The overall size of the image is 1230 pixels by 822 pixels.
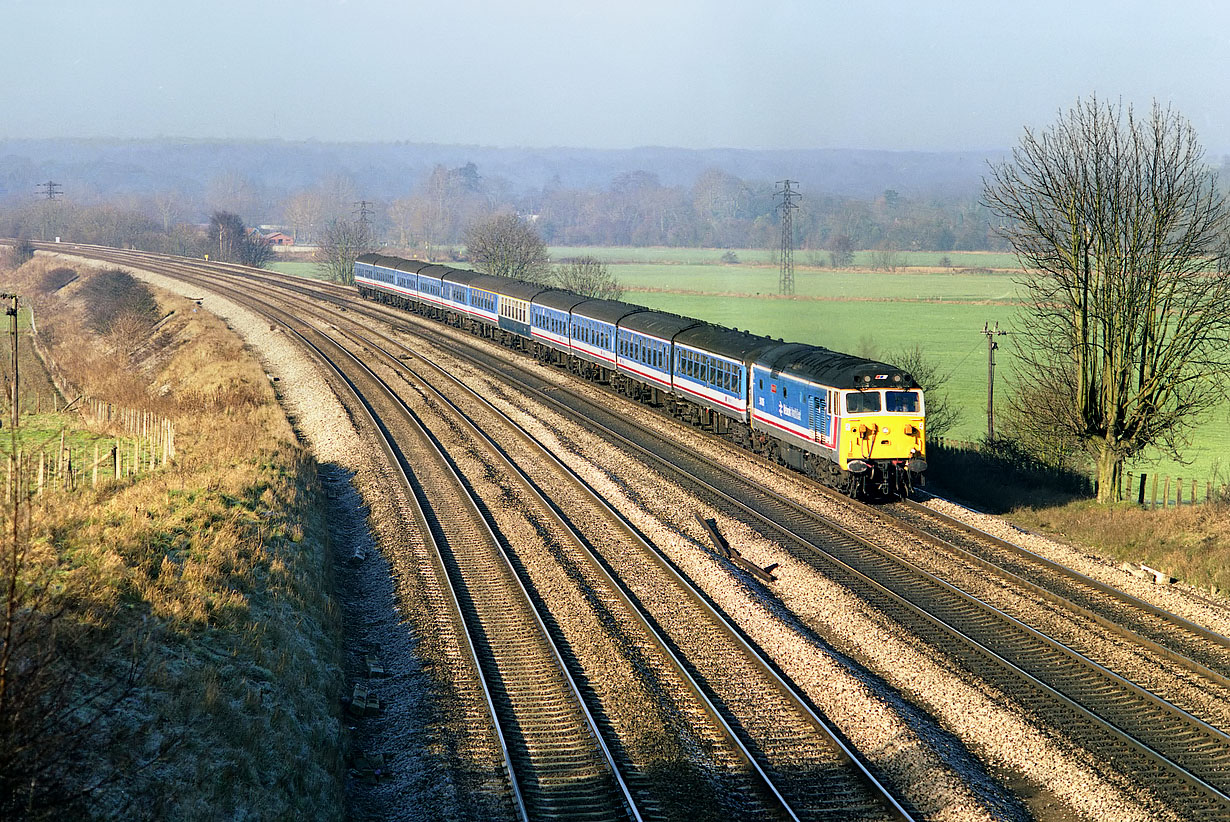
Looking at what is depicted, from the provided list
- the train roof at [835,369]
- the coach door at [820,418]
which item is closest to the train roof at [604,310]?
the train roof at [835,369]

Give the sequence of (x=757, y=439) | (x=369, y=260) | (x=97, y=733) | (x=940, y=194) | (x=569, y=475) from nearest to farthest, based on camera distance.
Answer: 1. (x=97, y=733)
2. (x=569, y=475)
3. (x=757, y=439)
4. (x=369, y=260)
5. (x=940, y=194)

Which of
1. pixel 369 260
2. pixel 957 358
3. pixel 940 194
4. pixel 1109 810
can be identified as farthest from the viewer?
pixel 940 194

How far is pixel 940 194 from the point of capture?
6324 inches

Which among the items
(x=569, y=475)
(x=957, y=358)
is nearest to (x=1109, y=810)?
(x=569, y=475)

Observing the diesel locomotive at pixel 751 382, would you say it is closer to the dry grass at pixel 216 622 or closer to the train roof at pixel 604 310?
the train roof at pixel 604 310

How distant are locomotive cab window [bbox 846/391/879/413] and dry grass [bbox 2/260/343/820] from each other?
12.2 m

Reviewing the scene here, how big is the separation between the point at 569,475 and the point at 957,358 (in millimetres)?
40421

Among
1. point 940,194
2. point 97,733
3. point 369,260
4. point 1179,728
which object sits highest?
point 940,194

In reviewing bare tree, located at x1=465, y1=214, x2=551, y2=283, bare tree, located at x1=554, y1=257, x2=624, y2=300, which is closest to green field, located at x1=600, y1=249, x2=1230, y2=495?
bare tree, located at x1=554, y1=257, x2=624, y2=300

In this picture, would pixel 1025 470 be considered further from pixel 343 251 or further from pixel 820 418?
pixel 343 251

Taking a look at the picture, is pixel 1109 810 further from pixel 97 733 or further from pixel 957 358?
pixel 957 358

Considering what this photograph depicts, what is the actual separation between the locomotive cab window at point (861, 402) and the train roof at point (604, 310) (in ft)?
55.3

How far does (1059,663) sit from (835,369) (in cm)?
1054

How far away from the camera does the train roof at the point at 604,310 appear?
40.4 m
